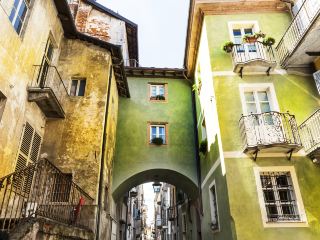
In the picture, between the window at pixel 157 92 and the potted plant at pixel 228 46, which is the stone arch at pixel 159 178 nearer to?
the window at pixel 157 92

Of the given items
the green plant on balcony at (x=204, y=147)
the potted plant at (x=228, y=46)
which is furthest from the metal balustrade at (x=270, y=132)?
the potted plant at (x=228, y=46)

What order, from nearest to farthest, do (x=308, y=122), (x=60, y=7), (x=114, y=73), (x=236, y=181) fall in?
(x=236, y=181), (x=308, y=122), (x=60, y=7), (x=114, y=73)

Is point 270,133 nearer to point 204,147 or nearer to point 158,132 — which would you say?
point 204,147

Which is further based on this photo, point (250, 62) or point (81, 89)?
point (81, 89)

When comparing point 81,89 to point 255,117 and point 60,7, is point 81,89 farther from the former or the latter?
point 255,117

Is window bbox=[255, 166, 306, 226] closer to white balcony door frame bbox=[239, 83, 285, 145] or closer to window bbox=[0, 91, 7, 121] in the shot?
white balcony door frame bbox=[239, 83, 285, 145]

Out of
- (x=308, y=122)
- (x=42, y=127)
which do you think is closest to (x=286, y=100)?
(x=308, y=122)

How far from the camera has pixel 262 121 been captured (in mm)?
10250

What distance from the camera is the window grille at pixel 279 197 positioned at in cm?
921

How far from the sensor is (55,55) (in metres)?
12.7

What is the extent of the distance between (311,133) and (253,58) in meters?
3.82

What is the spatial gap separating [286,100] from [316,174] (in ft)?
10.3

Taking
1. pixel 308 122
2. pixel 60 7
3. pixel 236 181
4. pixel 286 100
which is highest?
pixel 60 7

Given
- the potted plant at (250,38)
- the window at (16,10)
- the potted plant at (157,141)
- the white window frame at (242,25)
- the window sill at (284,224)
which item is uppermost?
the white window frame at (242,25)
